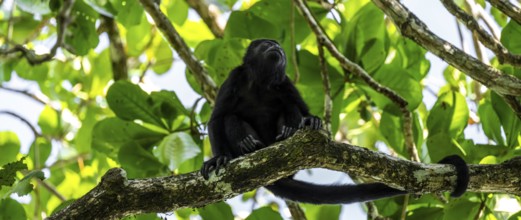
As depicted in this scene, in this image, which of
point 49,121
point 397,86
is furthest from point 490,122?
point 49,121

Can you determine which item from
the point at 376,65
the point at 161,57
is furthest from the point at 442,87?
the point at 161,57

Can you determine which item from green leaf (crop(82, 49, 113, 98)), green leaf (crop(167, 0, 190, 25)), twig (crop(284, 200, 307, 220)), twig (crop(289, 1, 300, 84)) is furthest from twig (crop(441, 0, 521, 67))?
green leaf (crop(82, 49, 113, 98))

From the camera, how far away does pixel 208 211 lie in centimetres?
409

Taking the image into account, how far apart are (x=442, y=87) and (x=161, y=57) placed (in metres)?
2.38

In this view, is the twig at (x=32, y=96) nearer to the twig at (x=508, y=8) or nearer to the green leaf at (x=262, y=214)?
the green leaf at (x=262, y=214)

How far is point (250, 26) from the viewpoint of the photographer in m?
4.80

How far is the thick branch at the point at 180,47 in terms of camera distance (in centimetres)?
475

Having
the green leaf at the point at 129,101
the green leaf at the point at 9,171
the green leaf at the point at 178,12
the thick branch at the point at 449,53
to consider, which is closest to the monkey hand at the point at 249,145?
the green leaf at the point at 129,101

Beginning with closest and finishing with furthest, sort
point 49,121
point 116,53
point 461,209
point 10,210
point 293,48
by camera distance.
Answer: point 10,210, point 461,209, point 293,48, point 116,53, point 49,121

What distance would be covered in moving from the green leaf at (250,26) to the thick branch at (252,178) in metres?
1.75

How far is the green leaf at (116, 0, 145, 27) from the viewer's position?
4824 millimetres

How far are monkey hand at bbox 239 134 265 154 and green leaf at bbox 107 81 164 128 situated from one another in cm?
77

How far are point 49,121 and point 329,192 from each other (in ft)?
10.3

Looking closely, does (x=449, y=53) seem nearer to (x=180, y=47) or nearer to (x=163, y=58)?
(x=180, y=47)
